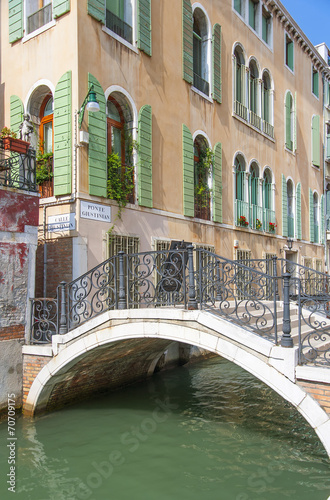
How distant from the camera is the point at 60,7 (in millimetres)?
8438

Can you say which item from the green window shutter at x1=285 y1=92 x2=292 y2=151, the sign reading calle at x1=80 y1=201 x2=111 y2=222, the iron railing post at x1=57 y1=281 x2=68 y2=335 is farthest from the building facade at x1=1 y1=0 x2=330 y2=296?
the iron railing post at x1=57 y1=281 x2=68 y2=335

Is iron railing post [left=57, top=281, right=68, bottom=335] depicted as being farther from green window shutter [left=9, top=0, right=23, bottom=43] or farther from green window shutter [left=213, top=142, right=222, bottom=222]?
green window shutter [left=213, top=142, right=222, bottom=222]

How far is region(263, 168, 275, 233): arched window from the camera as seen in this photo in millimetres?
15177

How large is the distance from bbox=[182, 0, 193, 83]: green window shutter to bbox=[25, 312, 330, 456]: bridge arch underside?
657 cm

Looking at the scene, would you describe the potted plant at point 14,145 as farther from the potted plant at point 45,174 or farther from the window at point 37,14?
the window at point 37,14

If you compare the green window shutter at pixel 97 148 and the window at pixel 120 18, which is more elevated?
the window at pixel 120 18

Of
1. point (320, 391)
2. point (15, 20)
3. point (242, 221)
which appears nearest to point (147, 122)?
point (15, 20)

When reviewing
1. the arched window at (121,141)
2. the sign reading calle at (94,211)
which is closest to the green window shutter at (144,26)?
the arched window at (121,141)

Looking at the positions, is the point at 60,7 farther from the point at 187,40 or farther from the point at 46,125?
the point at 187,40

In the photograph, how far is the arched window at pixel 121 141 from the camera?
9.13 meters

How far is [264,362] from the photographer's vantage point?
5191 millimetres

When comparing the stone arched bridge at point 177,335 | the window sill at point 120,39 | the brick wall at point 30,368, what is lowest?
the brick wall at point 30,368

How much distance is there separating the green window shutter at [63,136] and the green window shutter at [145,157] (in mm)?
1702

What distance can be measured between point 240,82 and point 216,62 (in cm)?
174
